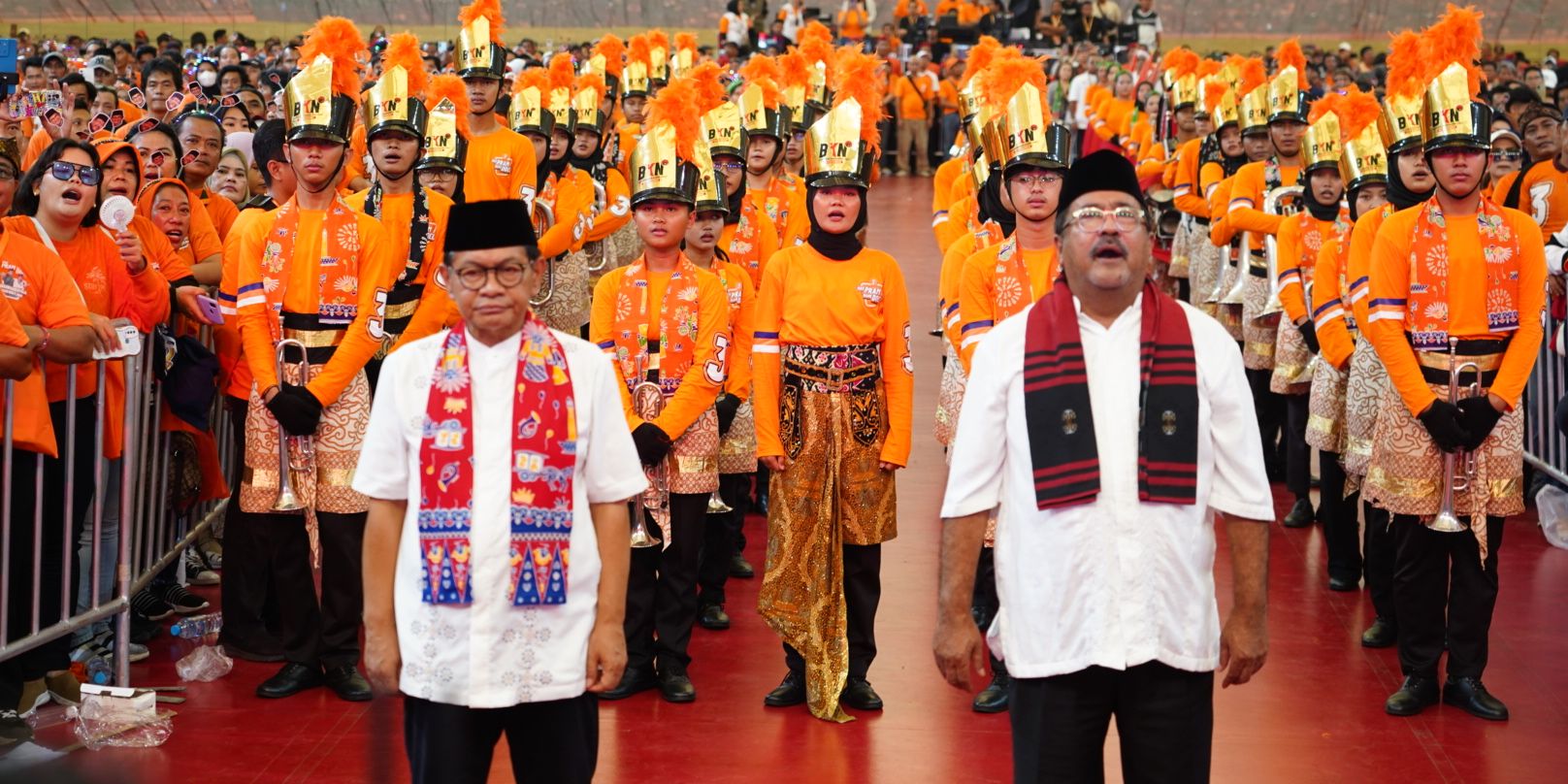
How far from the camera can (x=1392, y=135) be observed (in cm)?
602

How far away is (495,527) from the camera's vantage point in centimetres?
347

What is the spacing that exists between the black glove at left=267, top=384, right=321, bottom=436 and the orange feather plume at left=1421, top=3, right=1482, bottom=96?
3777 mm

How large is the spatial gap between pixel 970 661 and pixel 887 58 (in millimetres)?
23269

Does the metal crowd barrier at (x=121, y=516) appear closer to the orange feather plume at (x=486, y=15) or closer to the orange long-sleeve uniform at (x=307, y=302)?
the orange long-sleeve uniform at (x=307, y=302)

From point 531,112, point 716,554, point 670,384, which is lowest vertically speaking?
point 716,554

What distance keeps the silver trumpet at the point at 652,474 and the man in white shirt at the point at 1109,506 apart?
2288 millimetres

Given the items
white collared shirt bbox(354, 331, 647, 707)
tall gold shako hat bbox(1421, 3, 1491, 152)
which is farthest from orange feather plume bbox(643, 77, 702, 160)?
white collared shirt bbox(354, 331, 647, 707)

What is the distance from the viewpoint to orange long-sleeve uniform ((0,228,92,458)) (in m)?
5.15

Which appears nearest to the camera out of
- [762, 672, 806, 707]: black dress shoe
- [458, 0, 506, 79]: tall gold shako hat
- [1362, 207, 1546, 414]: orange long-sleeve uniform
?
[1362, 207, 1546, 414]: orange long-sleeve uniform

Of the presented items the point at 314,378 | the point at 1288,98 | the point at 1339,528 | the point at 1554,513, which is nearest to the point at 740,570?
the point at 314,378

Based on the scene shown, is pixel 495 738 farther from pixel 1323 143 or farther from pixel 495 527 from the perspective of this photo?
pixel 1323 143

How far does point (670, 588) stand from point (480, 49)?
405cm

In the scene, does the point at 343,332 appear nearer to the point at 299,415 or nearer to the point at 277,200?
the point at 299,415

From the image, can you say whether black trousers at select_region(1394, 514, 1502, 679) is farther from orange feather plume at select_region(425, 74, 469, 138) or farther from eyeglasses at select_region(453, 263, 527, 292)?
orange feather plume at select_region(425, 74, 469, 138)
